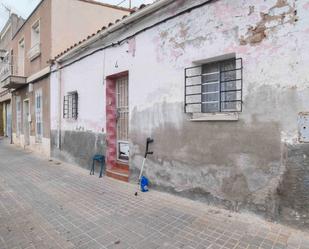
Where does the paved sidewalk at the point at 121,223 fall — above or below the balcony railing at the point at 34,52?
below

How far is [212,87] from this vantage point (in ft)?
13.8

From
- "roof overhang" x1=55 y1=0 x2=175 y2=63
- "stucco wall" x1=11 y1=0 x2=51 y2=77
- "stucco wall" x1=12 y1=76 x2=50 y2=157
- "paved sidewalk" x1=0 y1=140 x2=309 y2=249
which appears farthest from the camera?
"stucco wall" x1=12 y1=76 x2=50 y2=157

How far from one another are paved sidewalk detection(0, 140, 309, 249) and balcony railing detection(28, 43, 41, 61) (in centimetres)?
710

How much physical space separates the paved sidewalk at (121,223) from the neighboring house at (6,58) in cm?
1380

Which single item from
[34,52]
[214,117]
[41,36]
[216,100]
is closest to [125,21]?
[216,100]

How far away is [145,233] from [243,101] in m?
2.29

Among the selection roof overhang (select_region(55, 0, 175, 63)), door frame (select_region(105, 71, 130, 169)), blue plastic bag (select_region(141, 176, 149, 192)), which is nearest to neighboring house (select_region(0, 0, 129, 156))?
roof overhang (select_region(55, 0, 175, 63))

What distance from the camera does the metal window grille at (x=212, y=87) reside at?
3.88m

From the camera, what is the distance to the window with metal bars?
311 inches

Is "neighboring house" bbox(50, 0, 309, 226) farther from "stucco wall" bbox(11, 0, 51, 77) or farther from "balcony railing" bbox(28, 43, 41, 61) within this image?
"balcony railing" bbox(28, 43, 41, 61)

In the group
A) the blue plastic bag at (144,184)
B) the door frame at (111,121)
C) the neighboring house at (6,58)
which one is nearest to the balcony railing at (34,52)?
the neighboring house at (6,58)

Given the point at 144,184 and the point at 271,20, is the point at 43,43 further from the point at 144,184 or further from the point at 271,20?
the point at 271,20

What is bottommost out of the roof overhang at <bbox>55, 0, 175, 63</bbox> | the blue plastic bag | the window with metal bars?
the blue plastic bag

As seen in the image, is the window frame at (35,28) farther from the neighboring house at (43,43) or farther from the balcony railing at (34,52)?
the balcony railing at (34,52)
